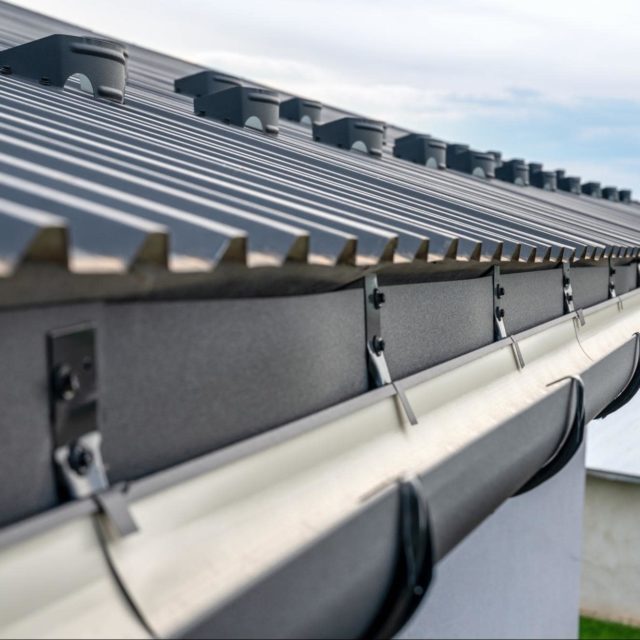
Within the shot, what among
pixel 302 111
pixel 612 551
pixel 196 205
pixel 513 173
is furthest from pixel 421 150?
pixel 196 205

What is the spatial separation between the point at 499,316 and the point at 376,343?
134 centimetres

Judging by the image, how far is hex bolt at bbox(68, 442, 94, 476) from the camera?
5.47 feet

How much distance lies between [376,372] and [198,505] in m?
1.02

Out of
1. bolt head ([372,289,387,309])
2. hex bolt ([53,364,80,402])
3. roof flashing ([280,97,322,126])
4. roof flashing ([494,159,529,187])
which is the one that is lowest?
hex bolt ([53,364,80,402])

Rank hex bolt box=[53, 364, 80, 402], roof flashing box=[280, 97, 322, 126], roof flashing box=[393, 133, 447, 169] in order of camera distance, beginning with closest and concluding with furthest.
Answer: hex bolt box=[53, 364, 80, 402] → roof flashing box=[393, 133, 447, 169] → roof flashing box=[280, 97, 322, 126]

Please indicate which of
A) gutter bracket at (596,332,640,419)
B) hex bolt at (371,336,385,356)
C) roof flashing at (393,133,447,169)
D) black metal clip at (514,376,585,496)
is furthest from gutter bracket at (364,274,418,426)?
roof flashing at (393,133,447,169)

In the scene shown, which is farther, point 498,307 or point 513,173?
point 513,173

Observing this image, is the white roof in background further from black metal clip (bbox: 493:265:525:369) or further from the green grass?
black metal clip (bbox: 493:265:525:369)

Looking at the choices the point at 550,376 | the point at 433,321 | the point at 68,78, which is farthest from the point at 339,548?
the point at 68,78

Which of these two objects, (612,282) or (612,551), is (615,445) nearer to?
(612,551)

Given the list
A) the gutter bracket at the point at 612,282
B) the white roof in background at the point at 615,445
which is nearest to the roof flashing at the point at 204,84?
the gutter bracket at the point at 612,282

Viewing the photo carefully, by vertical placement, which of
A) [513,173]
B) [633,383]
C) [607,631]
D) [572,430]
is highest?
[513,173]

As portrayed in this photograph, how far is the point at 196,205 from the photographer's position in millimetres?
2449

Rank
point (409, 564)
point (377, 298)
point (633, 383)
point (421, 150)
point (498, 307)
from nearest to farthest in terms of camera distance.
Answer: point (409, 564)
point (377, 298)
point (498, 307)
point (633, 383)
point (421, 150)
